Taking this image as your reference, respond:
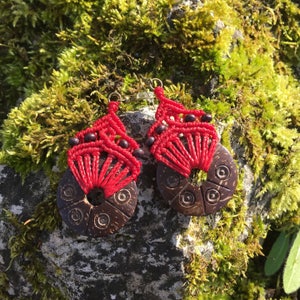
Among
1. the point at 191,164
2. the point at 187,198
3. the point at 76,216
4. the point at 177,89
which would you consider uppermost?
the point at 177,89

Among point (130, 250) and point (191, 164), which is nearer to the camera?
point (191, 164)

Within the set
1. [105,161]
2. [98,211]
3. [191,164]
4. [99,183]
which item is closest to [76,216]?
[98,211]

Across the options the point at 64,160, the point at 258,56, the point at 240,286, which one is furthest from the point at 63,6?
the point at 240,286

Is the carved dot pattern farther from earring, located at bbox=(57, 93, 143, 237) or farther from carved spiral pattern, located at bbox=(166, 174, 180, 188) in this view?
earring, located at bbox=(57, 93, 143, 237)

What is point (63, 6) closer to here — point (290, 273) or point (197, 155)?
point (197, 155)

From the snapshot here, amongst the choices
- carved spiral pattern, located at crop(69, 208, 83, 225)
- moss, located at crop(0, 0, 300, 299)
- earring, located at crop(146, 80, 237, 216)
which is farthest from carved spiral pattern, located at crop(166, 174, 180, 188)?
carved spiral pattern, located at crop(69, 208, 83, 225)

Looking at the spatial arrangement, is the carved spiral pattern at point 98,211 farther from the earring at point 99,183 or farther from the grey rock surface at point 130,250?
the grey rock surface at point 130,250

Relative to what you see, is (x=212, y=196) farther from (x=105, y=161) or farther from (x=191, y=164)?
(x=105, y=161)
